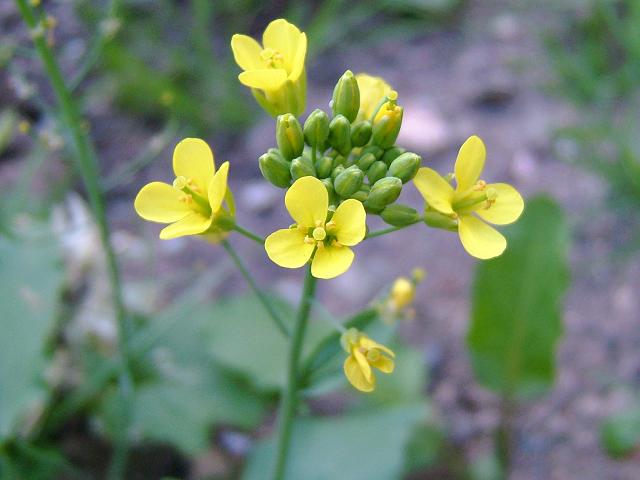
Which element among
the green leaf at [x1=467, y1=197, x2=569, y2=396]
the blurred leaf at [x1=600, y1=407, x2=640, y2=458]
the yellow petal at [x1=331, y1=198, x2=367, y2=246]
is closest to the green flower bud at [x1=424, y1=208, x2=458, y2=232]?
the yellow petal at [x1=331, y1=198, x2=367, y2=246]

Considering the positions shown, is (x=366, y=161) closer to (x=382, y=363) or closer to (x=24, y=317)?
(x=382, y=363)

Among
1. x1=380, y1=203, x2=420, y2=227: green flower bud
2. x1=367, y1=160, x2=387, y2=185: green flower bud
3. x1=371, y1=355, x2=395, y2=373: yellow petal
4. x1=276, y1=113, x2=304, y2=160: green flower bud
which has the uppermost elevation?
x1=276, y1=113, x2=304, y2=160: green flower bud

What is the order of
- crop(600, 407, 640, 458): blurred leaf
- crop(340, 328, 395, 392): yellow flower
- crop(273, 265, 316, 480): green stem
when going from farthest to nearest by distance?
crop(600, 407, 640, 458): blurred leaf
crop(273, 265, 316, 480): green stem
crop(340, 328, 395, 392): yellow flower

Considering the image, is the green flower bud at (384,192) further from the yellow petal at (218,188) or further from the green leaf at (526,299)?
the green leaf at (526,299)

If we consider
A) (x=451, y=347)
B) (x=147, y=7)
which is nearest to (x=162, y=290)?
(x=451, y=347)

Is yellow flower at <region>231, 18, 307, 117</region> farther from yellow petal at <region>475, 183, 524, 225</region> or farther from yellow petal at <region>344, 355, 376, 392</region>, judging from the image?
yellow petal at <region>344, 355, 376, 392</region>

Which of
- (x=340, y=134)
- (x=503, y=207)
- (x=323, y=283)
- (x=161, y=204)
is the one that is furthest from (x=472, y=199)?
(x=323, y=283)
